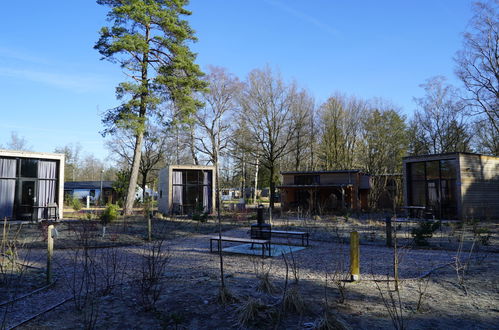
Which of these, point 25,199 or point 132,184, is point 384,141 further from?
point 25,199

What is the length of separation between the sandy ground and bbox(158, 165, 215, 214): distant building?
16.8 metres

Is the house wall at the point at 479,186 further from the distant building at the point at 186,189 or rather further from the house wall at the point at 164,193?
the house wall at the point at 164,193

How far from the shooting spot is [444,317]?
444 cm

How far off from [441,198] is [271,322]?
20471 millimetres

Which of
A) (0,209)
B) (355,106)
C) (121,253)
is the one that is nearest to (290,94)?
(355,106)

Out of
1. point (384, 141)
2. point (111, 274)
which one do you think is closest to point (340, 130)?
point (384, 141)

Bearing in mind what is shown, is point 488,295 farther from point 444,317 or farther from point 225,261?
point 225,261

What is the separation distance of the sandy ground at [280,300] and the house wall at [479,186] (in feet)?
45.1

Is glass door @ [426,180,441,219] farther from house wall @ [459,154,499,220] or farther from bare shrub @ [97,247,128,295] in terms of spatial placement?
bare shrub @ [97,247,128,295]

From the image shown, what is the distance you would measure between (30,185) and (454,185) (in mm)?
23650

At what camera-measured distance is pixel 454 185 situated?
68.1 ft

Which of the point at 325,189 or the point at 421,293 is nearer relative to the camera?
the point at 421,293

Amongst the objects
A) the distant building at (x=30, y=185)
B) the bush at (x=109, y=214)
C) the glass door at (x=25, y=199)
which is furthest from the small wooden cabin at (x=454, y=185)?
the glass door at (x=25, y=199)

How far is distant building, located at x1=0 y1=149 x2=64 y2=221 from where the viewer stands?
60.3 ft
